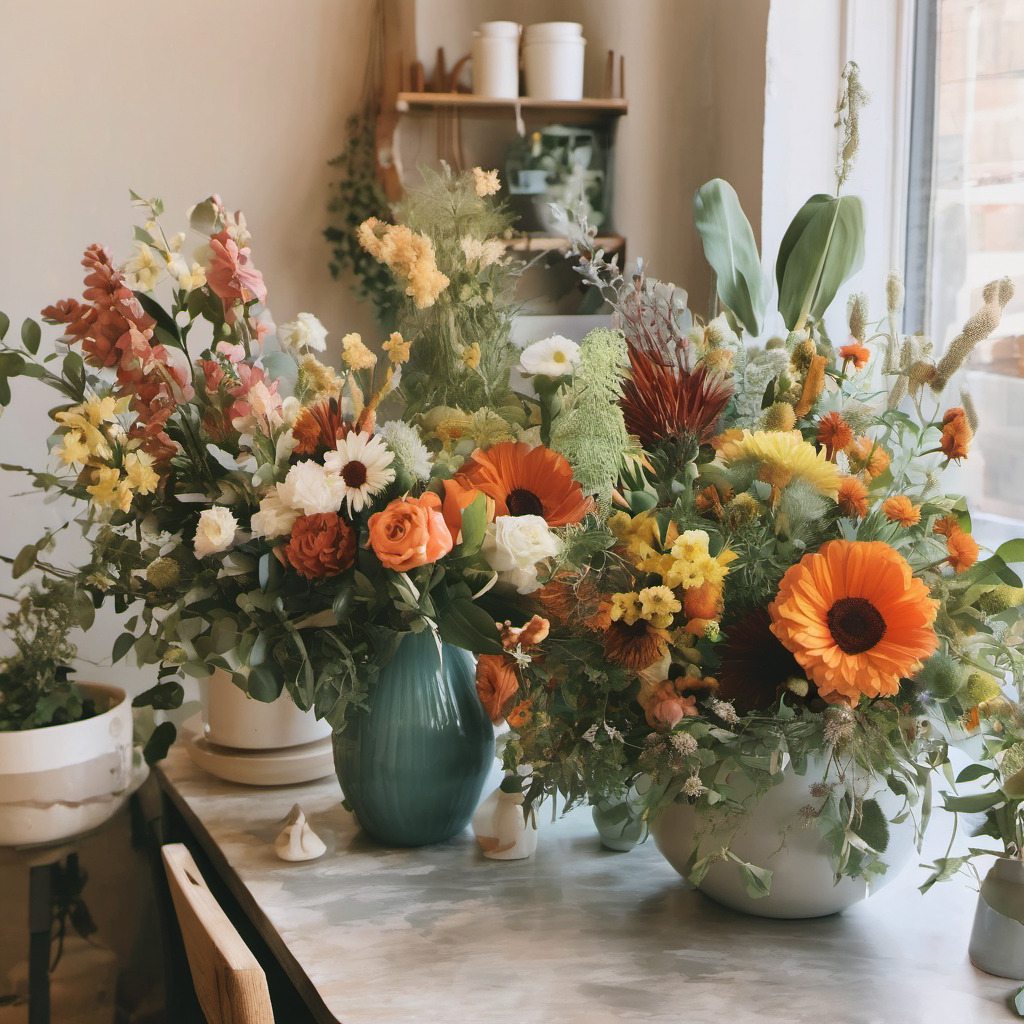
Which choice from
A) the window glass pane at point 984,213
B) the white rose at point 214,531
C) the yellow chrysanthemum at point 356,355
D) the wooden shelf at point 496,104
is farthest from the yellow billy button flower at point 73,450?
the wooden shelf at point 496,104

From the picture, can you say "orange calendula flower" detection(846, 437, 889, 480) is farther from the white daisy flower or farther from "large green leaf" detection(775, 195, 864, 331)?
the white daisy flower

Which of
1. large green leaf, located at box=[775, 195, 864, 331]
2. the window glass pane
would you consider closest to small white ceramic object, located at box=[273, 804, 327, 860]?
large green leaf, located at box=[775, 195, 864, 331]

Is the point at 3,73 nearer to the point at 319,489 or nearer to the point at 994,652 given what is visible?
the point at 319,489

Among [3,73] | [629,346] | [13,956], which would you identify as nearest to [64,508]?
[3,73]

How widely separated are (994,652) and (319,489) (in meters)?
0.52

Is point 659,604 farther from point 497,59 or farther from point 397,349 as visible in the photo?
point 497,59

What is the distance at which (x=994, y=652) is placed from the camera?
794 millimetres

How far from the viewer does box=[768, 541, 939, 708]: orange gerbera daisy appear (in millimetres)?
729

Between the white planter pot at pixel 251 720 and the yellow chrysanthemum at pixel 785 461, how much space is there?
0.58 metres

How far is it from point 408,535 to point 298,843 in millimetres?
360

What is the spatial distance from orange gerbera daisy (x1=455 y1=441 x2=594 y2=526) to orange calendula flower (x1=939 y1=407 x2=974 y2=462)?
281 mm

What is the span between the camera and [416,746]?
0.98 meters

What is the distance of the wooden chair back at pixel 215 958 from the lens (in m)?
0.69

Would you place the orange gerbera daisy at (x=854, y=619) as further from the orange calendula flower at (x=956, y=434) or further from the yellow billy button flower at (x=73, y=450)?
the yellow billy button flower at (x=73, y=450)
